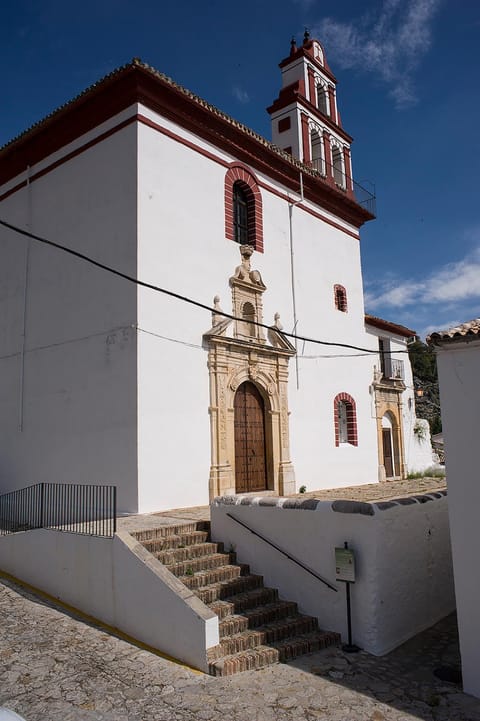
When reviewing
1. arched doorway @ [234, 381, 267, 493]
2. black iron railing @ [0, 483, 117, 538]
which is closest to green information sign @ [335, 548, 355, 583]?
black iron railing @ [0, 483, 117, 538]

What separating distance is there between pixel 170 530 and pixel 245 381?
14.1 ft

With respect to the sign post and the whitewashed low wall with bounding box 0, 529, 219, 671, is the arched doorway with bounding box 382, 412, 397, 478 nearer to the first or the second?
the sign post

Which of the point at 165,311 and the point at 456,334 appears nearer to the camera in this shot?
the point at 456,334

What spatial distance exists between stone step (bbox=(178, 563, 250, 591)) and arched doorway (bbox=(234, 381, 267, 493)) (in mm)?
3611

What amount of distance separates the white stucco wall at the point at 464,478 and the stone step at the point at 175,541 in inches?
Answer: 126

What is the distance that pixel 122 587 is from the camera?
5883 millimetres

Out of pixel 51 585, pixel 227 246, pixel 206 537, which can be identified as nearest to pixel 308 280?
pixel 227 246

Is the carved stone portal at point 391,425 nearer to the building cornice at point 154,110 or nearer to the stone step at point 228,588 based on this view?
the building cornice at point 154,110

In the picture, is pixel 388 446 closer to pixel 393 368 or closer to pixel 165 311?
pixel 393 368

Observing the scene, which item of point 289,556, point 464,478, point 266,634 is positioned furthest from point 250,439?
point 464,478

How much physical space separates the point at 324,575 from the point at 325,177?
439 inches

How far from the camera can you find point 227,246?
425 inches

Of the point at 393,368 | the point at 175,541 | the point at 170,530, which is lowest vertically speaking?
the point at 175,541

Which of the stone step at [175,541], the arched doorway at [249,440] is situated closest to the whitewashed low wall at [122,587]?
the stone step at [175,541]
